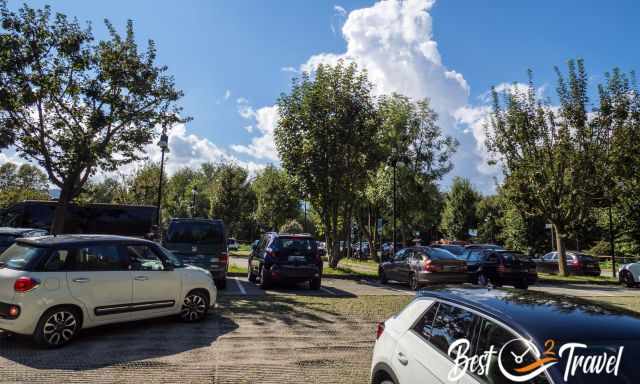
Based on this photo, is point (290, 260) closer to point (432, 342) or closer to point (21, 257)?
point (21, 257)

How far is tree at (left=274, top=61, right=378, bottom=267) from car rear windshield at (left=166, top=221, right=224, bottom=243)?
9311 millimetres

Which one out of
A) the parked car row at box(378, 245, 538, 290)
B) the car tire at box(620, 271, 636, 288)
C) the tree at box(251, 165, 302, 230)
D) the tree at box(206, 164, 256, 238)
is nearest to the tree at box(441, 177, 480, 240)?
the tree at box(251, 165, 302, 230)

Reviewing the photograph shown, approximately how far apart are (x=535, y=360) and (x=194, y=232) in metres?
12.4

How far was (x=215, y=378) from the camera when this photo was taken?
221 inches

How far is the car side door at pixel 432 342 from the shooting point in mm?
3117

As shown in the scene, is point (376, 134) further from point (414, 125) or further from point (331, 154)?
point (414, 125)

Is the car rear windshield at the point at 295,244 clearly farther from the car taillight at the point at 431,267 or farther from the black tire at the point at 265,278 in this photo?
the car taillight at the point at 431,267

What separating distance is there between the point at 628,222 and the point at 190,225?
126 ft

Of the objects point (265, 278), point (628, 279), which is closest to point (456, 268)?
point (265, 278)

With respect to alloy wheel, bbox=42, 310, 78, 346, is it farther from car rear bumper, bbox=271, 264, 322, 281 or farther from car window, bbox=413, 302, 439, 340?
car rear bumper, bbox=271, 264, 322, 281

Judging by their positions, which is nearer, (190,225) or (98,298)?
(98,298)

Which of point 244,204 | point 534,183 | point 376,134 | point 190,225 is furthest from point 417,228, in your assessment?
point 190,225

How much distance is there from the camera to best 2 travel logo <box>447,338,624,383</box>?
2.43 meters

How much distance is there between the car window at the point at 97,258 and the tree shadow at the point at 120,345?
113 centimetres
